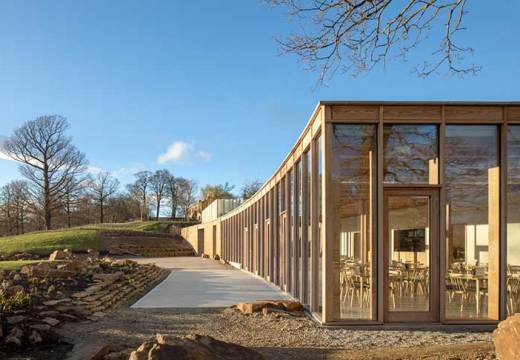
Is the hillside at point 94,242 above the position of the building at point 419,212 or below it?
below

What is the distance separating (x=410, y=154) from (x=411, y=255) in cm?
164

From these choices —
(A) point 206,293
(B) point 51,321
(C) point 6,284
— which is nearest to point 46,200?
(A) point 206,293

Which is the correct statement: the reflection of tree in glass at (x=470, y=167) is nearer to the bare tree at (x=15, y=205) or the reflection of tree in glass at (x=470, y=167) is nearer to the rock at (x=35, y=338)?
the rock at (x=35, y=338)

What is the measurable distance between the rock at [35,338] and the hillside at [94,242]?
24.9 m

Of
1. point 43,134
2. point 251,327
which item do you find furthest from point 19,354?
point 43,134

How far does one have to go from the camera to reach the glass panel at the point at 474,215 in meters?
8.51

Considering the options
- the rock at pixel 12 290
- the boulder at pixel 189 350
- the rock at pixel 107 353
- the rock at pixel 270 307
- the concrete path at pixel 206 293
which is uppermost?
the boulder at pixel 189 350

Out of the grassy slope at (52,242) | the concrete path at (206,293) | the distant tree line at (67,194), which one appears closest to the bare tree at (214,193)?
the distant tree line at (67,194)

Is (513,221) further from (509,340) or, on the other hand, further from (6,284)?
(6,284)

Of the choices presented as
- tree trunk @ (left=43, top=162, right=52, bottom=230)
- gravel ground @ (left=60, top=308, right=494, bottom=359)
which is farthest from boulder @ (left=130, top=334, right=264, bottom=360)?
tree trunk @ (left=43, top=162, right=52, bottom=230)

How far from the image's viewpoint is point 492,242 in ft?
28.4

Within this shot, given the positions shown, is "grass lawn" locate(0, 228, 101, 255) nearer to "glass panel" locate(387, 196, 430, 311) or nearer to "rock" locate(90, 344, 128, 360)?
"glass panel" locate(387, 196, 430, 311)

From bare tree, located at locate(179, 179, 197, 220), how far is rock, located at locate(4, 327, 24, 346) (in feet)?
200

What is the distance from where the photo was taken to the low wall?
35.3 metres
